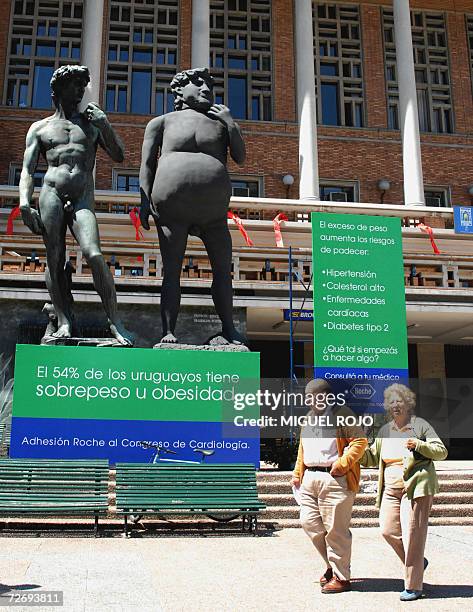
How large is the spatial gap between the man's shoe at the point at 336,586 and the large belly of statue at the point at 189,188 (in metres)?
4.89

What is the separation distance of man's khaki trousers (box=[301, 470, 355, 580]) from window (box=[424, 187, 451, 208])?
2369 cm

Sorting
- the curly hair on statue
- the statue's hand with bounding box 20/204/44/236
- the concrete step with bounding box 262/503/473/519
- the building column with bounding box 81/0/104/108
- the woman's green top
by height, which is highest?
the building column with bounding box 81/0/104/108

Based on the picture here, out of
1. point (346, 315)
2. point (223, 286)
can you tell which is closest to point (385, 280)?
point (346, 315)

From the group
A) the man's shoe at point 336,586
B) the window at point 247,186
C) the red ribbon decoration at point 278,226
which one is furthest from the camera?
the window at point 247,186

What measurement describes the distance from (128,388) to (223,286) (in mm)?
1720

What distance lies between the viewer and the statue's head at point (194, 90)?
8.84 m

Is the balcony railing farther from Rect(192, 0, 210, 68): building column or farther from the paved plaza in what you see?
the paved plaza

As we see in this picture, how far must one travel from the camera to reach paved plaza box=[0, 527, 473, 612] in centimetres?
454

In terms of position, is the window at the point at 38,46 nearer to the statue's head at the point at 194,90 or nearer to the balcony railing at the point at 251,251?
the balcony railing at the point at 251,251

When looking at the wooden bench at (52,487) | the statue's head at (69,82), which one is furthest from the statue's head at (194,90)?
the wooden bench at (52,487)

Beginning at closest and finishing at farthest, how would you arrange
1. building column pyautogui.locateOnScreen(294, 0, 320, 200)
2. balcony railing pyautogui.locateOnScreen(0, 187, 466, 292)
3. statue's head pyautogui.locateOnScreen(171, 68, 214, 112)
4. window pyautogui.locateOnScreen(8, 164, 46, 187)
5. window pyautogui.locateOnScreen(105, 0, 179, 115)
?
1. statue's head pyautogui.locateOnScreen(171, 68, 214, 112)
2. balcony railing pyautogui.locateOnScreen(0, 187, 466, 292)
3. building column pyautogui.locateOnScreen(294, 0, 320, 200)
4. window pyautogui.locateOnScreen(8, 164, 46, 187)
5. window pyautogui.locateOnScreen(105, 0, 179, 115)

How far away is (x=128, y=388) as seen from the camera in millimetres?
8156

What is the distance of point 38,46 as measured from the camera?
26.4 m

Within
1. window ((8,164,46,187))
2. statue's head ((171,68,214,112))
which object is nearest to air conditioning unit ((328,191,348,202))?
window ((8,164,46,187))
